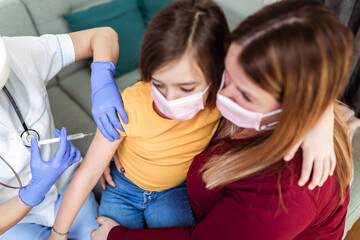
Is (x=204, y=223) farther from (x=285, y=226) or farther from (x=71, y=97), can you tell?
(x=71, y=97)

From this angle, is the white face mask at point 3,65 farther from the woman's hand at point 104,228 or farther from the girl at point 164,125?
the woman's hand at point 104,228

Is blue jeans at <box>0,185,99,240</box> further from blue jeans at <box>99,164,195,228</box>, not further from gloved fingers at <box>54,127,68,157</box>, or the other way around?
gloved fingers at <box>54,127,68,157</box>

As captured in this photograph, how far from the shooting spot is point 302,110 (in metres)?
0.68

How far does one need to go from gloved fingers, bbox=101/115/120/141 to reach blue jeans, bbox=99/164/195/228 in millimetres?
343

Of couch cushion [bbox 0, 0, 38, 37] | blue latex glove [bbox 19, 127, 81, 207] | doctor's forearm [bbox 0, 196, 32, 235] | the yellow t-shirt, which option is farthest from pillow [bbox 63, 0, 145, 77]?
doctor's forearm [bbox 0, 196, 32, 235]

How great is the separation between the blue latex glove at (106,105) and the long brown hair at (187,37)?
0.21 m

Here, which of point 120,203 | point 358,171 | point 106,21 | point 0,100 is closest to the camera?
point 0,100

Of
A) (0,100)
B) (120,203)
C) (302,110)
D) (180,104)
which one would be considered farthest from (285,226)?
(0,100)

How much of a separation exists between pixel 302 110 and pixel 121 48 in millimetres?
1576

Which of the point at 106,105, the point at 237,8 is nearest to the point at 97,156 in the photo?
the point at 106,105

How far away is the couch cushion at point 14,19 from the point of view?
1.67 m

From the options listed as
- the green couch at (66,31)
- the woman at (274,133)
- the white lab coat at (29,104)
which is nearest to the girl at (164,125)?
the woman at (274,133)

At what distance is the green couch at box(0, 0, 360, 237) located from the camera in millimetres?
1696

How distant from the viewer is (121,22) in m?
1.97
